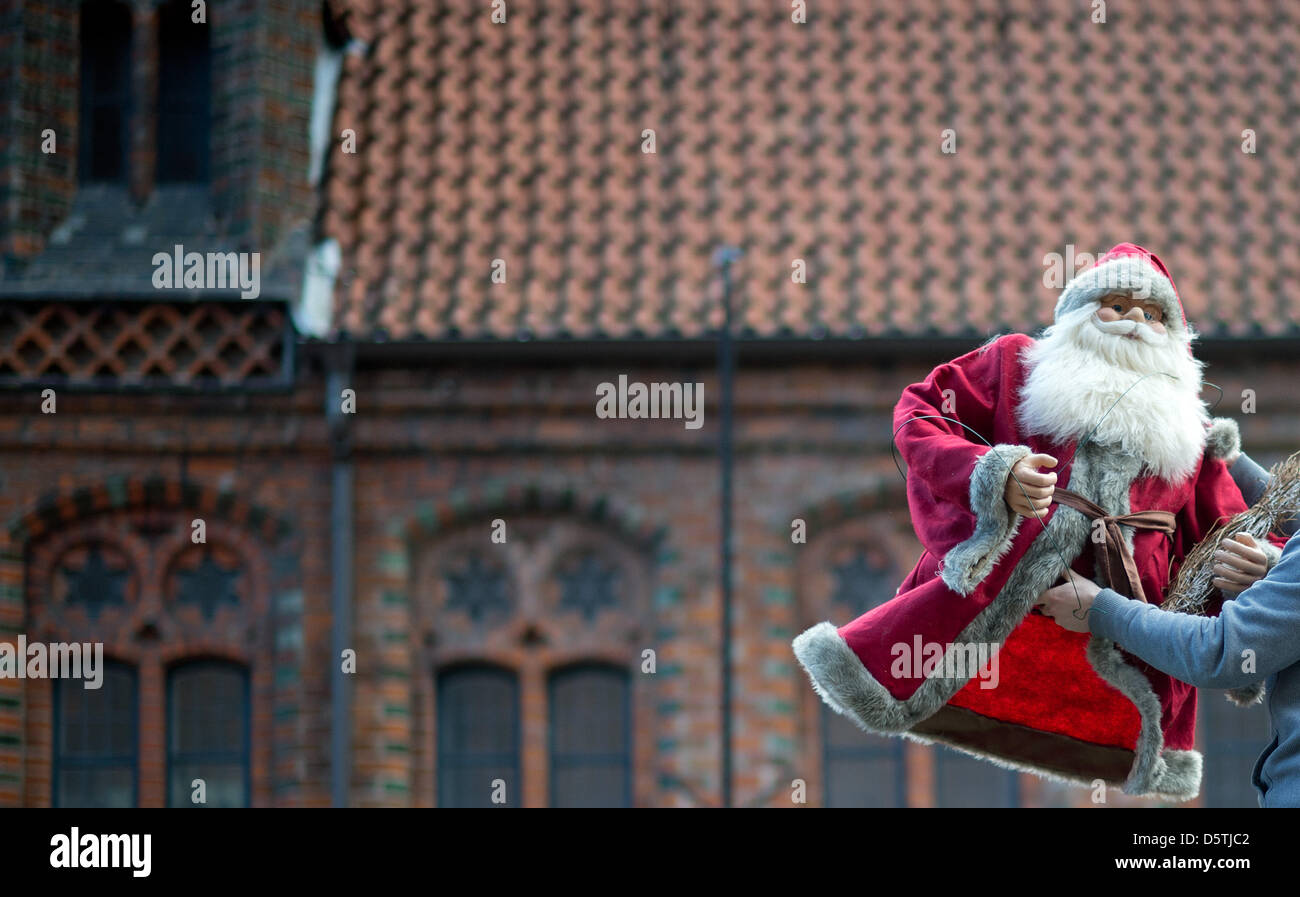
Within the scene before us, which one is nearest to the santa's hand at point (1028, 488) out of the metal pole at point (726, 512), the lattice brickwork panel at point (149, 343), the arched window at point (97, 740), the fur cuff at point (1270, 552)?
the fur cuff at point (1270, 552)

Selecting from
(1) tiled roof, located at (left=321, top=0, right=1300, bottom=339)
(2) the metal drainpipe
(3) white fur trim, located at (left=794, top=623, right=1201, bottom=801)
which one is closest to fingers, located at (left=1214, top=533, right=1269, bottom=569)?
(3) white fur trim, located at (left=794, top=623, right=1201, bottom=801)

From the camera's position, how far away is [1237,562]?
4.40 metres

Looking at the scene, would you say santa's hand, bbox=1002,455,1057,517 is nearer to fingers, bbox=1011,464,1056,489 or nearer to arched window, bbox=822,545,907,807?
fingers, bbox=1011,464,1056,489

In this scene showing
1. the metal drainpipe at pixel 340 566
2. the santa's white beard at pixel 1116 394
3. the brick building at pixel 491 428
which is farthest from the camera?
the brick building at pixel 491 428

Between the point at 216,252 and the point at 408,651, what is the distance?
287cm

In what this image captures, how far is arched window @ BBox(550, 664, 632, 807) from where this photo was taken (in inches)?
516

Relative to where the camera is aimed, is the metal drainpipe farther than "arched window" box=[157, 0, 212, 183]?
No

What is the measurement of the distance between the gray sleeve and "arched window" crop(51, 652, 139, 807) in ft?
32.8

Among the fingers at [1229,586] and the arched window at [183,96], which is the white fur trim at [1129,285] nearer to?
the fingers at [1229,586]

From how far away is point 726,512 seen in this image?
12562mm

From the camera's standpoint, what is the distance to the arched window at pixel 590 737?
1312 cm

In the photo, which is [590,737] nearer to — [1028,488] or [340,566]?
[340,566]
